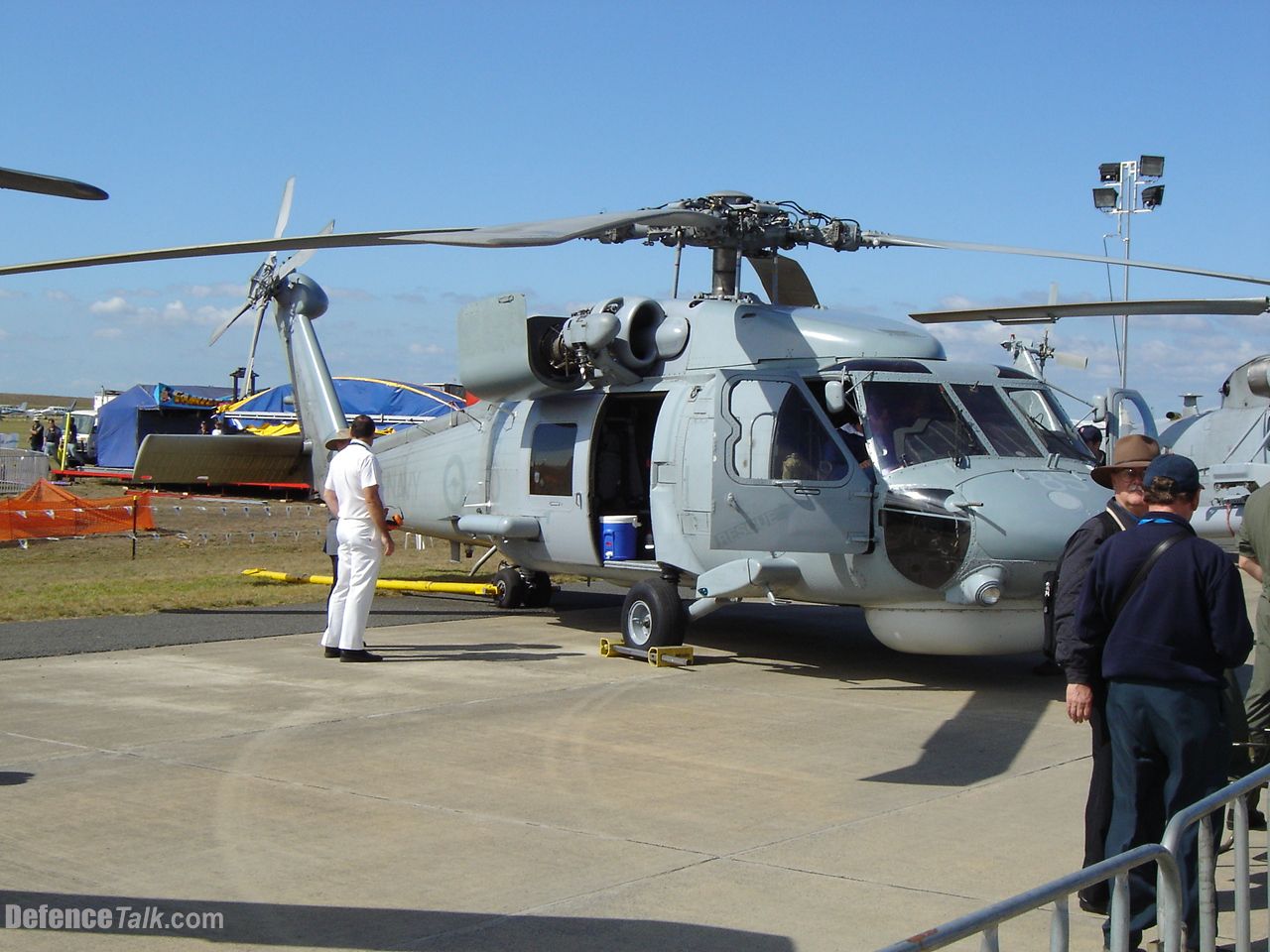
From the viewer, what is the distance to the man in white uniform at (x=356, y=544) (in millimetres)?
10281

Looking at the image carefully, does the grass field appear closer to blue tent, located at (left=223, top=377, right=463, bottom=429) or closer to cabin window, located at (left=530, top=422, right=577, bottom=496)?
cabin window, located at (left=530, top=422, right=577, bottom=496)

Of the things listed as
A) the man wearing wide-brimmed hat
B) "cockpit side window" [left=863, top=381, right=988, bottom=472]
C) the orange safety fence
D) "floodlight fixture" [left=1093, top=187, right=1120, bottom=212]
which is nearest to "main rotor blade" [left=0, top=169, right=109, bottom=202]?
the man wearing wide-brimmed hat

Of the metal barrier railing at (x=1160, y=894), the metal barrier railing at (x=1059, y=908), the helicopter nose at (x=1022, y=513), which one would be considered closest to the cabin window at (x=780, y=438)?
the helicopter nose at (x=1022, y=513)

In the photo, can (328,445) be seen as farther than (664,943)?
Yes

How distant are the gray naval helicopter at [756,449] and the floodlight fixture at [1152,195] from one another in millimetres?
17686

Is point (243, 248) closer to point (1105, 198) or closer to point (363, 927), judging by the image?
point (363, 927)

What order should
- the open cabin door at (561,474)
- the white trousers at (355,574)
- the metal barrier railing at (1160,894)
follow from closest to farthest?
the metal barrier railing at (1160,894)
the white trousers at (355,574)
the open cabin door at (561,474)

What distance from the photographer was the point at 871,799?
254 inches

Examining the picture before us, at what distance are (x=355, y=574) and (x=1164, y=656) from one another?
6997 millimetres

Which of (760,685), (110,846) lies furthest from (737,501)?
(110,846)

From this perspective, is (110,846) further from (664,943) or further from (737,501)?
(737,501)

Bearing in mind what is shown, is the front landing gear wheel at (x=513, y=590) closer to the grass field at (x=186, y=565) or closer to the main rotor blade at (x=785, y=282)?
the grass field at (x=186, y=565)

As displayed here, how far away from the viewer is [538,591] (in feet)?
46.9

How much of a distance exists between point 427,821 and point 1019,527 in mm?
4841
